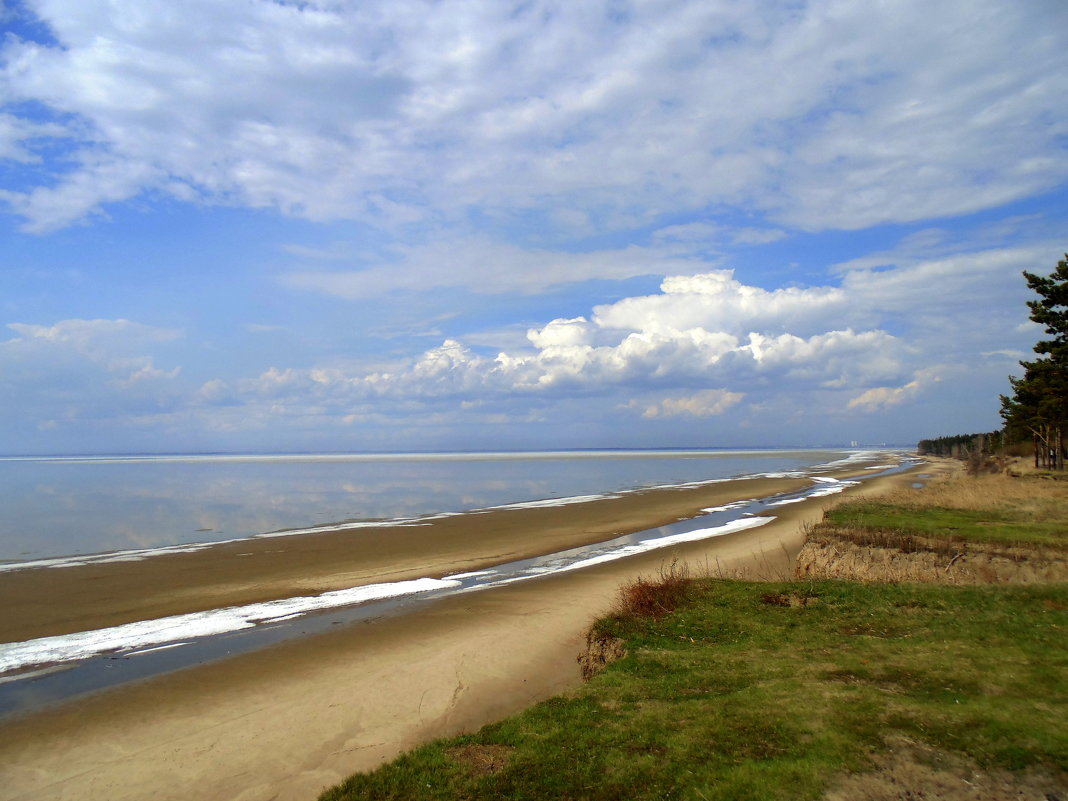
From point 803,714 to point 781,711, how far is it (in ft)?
0.83

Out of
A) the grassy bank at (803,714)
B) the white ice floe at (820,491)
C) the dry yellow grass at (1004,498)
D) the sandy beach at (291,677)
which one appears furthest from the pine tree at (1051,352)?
the grassy bank at (803,714)

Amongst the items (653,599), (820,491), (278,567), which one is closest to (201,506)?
(278,567)

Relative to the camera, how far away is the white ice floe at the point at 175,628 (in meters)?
13.7

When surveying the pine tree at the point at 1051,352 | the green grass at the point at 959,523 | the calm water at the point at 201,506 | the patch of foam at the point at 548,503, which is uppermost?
the pine tree at the point at 1051,352

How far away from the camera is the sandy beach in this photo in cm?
882

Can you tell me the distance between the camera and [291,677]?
39.7 ft

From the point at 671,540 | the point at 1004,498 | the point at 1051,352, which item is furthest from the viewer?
Result: the point at 1051,352

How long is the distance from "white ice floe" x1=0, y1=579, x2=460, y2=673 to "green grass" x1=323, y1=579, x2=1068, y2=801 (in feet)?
32.4

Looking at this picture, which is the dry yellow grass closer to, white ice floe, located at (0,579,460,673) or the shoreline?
the shoreline

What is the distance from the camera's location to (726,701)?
314 inches

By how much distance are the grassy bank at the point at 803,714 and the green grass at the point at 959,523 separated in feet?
24.6

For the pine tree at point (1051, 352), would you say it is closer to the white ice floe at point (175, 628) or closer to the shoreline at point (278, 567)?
the shoreline at point (278, 567)

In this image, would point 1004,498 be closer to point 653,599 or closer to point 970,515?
point 970,515

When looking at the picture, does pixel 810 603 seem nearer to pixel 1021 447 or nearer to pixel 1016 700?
pixel 1016 700
